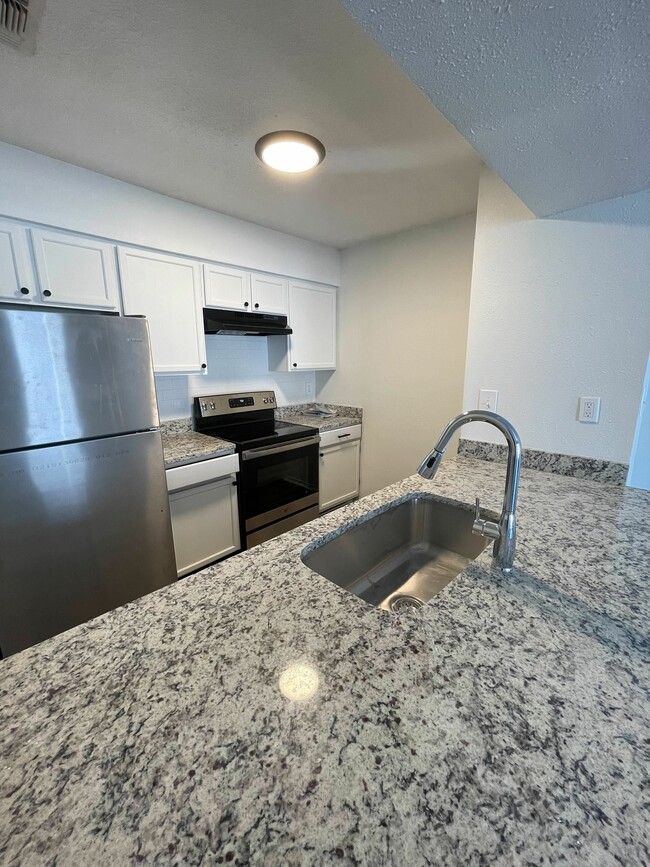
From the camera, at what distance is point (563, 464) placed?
1.55 meters

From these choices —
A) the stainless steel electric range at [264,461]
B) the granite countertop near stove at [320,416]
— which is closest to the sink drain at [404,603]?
the stainless steel electric range at [264,461]

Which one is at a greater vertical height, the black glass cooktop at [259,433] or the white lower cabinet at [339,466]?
the black glass cooktop at [259,433]

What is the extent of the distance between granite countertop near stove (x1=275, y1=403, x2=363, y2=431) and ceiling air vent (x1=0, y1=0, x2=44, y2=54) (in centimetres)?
223

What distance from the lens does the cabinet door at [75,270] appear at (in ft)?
5.49

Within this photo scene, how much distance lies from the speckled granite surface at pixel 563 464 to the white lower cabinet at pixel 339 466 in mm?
1315

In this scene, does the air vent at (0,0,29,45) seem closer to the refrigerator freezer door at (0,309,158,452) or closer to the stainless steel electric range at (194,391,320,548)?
the refrigerator freezer door at (0,309,158,452)

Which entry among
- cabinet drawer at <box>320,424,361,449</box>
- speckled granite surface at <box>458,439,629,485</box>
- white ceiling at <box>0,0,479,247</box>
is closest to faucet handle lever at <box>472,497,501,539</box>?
speckled granite surface at <box>458,439,629,485</box>

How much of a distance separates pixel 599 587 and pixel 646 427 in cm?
108

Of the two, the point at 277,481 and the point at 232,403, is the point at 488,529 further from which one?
the point at 232,403

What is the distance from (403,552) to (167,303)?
1.95m

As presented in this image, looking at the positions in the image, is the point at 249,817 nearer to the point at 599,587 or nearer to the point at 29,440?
the point at 599,587

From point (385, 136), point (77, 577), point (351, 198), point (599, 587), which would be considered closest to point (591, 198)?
point (385, 136)

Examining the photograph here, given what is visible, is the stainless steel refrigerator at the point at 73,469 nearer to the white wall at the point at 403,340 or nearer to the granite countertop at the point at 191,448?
the granite countertop at the point at 191,448

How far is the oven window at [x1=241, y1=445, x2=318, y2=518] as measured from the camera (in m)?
2.28
